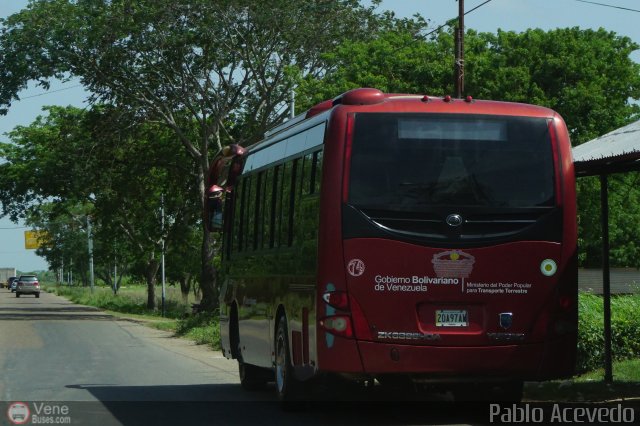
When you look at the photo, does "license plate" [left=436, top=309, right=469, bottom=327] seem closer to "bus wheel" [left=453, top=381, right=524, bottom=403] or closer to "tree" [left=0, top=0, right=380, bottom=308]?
"bus wheel" [left=453, top=381, right=524, bottom=403]

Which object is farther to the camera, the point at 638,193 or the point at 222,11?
the point at 638,193

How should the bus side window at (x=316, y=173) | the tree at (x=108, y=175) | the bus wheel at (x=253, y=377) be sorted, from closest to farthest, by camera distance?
the bus side window at (x=316, y=173), the bus wheel at (x=253, y=377), the tree at (x=108, y=175)

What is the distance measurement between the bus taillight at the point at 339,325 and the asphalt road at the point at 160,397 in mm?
1228

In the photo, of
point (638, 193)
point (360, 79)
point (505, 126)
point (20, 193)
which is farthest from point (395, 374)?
point (20, 193)

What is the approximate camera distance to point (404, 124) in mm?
11383

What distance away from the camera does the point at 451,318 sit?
437 inches

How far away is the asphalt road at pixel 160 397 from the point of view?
12.2m

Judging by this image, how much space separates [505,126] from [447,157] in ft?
2.16

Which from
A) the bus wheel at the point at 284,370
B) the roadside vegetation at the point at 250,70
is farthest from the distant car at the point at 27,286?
the bus wheel at the point at 284,370

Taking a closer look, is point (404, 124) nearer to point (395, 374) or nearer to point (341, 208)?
point (341, 208)

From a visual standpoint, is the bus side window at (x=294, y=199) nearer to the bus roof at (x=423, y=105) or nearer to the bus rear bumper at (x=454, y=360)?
the bus roof at (x=423, y=105)

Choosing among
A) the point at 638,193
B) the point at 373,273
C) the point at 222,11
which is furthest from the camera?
the point at 638,193

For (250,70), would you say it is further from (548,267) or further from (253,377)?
(548,267)

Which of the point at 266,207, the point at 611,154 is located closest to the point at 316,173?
the point at 266,207
